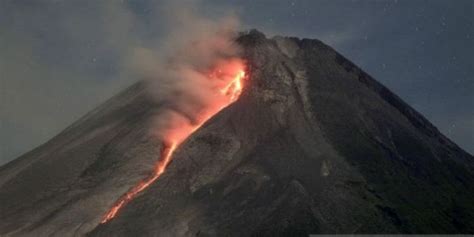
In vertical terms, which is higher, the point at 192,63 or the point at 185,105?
the point at 192,63

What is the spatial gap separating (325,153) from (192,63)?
43.0 metres

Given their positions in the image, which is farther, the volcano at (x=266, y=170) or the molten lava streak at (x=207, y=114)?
the molten lava streak at (x=207, y=114)

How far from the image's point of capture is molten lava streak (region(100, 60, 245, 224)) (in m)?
79.6

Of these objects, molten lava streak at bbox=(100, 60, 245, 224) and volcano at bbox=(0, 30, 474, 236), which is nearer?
volcano at bbox=(0, 30, 474, 236)

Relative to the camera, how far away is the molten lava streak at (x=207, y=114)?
261 ft

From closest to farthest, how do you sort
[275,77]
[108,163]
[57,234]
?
[57,234]
[108,163]
[275,77]

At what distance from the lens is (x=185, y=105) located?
103m

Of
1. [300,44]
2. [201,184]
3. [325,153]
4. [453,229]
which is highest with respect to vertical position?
[300,44]

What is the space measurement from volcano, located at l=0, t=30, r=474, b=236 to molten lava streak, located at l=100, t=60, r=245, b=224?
1.11 meters

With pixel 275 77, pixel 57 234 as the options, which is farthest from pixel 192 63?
pixel 57 234

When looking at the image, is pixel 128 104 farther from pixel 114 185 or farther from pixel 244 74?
pixel 114 185

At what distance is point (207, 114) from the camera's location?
4016 inches

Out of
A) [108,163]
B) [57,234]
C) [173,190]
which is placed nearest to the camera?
[57,234]

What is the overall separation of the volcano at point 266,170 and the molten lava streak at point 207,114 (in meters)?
1.11
